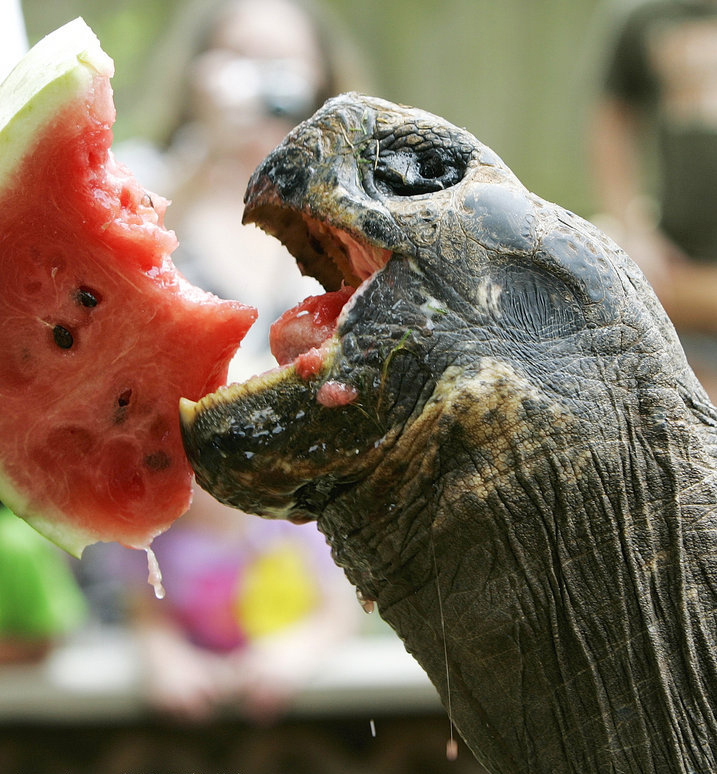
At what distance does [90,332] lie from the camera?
1628 millimetres

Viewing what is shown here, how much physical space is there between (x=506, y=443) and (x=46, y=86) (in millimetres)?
765

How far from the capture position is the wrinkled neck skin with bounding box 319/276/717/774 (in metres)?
1.35

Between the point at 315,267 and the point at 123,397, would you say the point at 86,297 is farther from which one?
the point at 315,267

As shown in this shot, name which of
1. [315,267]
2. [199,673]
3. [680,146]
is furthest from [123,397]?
[680,146]

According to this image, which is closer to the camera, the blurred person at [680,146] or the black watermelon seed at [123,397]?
the black watermelon seed at [123,397]

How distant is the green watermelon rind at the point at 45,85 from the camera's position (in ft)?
4.84

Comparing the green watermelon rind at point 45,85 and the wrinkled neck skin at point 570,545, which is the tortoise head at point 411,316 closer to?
the wrinkled neck skin at point 570,545

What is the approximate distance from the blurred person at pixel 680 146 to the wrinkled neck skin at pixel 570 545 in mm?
3852

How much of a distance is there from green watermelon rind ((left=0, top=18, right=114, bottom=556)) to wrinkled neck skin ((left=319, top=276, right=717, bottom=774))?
644 mm

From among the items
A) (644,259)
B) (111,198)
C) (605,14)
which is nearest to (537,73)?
(605,14)

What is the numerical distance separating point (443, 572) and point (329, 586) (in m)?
3.73

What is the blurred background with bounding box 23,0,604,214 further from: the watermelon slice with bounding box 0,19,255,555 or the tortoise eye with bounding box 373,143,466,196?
the tortoise eye with bounding box 373,143,466,196

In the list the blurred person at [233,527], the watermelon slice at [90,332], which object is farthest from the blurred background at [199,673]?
the watermelon slice at [90,332]

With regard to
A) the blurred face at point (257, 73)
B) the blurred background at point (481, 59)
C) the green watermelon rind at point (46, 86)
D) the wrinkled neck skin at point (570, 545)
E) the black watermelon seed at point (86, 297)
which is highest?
the blurred background at point (481, 59)
